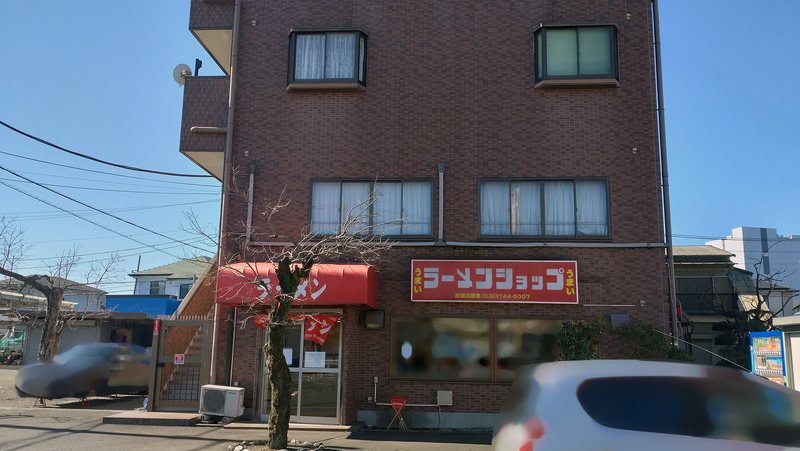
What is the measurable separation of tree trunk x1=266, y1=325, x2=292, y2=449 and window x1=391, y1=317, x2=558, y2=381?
394cm

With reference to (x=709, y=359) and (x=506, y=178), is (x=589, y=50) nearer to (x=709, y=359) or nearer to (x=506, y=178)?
(x=506, y=178)

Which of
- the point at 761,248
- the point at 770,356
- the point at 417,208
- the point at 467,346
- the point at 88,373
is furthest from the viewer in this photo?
the point at 761,248

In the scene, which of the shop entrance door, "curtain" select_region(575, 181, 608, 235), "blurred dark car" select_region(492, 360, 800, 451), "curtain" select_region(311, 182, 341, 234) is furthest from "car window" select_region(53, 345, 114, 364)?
"blurred dark car" select_region(492, 360, 800, 451)

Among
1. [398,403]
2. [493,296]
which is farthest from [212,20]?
[398,403]

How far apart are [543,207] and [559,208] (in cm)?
38

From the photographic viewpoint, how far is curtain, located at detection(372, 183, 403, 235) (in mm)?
13914

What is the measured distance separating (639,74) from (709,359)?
57.0 feet

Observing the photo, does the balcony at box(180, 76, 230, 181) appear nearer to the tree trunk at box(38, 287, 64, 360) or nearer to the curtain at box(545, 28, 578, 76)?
the tree trunk at box(38, 287, 64, 360)

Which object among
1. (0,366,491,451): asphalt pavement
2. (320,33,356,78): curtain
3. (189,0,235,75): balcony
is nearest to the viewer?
(0,366,491,451): asphalt pavement

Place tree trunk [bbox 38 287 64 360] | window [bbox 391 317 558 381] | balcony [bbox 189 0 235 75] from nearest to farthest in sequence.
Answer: window [bbox 391 317 558 381]
balcony [bbox 189 0 235 75]
tree trunk [bbox 38 287 64 360]

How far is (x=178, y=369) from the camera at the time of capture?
13805 millimetres

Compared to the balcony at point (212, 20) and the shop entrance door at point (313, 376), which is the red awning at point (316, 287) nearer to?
the shop entrance door at point (313, 376)

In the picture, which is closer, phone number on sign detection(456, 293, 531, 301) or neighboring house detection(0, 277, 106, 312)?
phone number on sign detection(456, 293, 531, 301)

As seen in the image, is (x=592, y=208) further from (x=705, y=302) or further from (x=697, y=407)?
(x=705, y=302)
